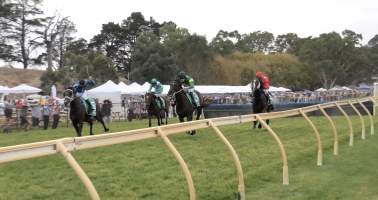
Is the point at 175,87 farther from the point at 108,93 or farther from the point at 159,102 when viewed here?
the point at 108,93

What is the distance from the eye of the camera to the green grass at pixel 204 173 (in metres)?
7.90

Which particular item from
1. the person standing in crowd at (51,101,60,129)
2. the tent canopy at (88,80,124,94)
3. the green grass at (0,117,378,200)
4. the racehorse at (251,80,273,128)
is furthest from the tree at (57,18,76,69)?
the green grass at (0,117,378,200)

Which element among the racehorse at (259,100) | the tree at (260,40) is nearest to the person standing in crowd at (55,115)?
the racehorse at (259,100)

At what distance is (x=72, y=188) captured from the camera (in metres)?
8.34

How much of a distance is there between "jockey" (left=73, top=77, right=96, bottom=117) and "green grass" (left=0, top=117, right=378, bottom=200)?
3914 mm

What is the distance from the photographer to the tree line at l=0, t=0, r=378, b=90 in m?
66.2

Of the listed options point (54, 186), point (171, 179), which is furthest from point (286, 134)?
point (54, 186)

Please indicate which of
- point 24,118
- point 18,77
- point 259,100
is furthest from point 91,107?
point 18,77

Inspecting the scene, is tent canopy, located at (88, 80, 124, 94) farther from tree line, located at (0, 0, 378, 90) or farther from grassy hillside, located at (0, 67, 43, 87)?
grassy hillside, located at (0, 67, 43, 87)

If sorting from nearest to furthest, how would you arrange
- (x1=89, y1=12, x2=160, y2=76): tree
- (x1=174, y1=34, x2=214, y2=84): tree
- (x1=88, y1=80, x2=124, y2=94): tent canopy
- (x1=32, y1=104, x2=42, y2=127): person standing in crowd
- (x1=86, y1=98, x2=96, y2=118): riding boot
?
(x1=86, y1=98, x2=96, y2=118): riding boot < (x1=32, y1=104, x2=42, y2=127): person standing in crowd < (x1=88, y1=80, x2=124, y2=94): tent canopy < (x1=174, y1=34, x2=214, y2=84): tree < (x1=89, y1=12, x2=160, y2=76): tree

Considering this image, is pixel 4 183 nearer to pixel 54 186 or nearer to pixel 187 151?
pixel 54 186

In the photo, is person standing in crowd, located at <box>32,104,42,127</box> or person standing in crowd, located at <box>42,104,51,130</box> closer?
person standing in crowd, located at <box>42,104,51,130</box>

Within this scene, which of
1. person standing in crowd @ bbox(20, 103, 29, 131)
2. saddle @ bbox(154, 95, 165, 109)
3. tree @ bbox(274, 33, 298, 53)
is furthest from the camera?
tree @ bbox(274, 33, 298, 53)

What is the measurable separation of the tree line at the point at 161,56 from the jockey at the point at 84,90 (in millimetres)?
37877
